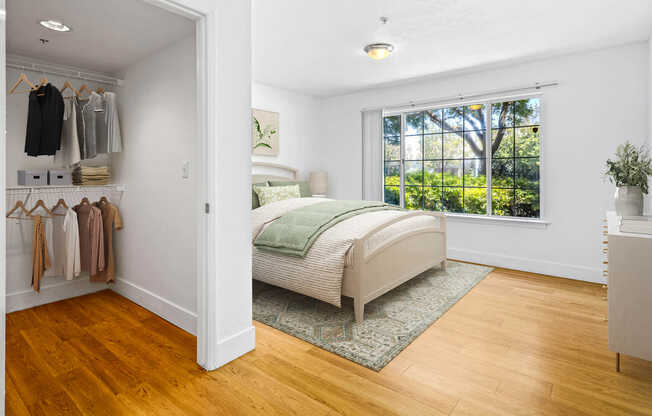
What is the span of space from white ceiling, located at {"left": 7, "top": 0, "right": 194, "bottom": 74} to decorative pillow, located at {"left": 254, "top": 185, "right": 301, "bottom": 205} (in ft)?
6.08

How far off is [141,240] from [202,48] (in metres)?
1.74

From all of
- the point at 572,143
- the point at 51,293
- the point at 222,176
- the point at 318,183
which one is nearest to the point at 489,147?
the point at 572,143

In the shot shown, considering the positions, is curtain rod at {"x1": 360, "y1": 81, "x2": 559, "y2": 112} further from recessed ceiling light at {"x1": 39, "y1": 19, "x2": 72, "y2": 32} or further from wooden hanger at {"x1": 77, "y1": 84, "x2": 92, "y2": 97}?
recessed ceiling light at {"x1": 39, "y1": 19, "x2": 72, "y2": 32}

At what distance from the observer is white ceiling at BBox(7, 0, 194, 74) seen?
2055 millimetres

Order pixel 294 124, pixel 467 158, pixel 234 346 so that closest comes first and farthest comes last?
1. pixel 234 346
2. pixel 467 158
3. pixel 294 124

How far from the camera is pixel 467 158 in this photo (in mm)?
4547

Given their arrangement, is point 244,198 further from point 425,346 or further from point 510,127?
point 510,127

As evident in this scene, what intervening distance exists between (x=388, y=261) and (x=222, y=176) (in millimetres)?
1536

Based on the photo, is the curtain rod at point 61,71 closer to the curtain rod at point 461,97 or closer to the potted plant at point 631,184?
the curtain rod at point 461,97

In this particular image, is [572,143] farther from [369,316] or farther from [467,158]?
[369,316]

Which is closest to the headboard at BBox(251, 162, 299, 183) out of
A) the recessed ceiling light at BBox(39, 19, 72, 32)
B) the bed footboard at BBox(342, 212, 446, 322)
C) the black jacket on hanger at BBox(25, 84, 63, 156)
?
the black jacket on hanger at BBox(25, 84, 63, 156)

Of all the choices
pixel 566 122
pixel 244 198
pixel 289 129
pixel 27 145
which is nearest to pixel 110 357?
pixel 244 198

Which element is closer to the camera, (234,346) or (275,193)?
(234,346)

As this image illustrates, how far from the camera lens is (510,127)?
4.22 metres
